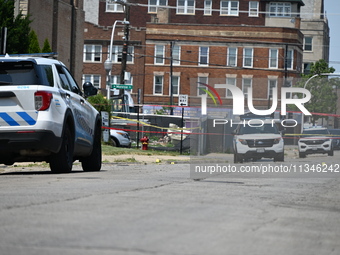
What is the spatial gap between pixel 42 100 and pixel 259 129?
8132mm

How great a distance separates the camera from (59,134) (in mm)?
13391

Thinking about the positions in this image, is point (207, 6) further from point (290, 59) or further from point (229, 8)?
point (290, 59)

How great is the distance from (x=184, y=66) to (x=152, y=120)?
2984 centimetres

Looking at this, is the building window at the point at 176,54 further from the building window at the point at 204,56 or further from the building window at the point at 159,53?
the building window at the point at 204,56

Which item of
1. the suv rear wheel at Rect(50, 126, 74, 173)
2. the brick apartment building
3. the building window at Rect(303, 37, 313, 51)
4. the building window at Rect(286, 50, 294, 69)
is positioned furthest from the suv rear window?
the building window at Rect(303, 37, 313, 51)

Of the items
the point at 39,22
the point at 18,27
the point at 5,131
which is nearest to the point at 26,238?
the point at 5,131

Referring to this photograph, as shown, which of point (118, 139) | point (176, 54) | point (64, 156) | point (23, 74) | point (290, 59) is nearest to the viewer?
point (23, 74)

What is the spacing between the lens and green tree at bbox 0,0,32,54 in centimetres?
3192

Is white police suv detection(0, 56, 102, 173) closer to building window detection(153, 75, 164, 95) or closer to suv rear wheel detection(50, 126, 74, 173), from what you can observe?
suv rear wheel detection(50, 126, 74, 173)

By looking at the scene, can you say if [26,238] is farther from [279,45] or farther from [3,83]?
[279,45]

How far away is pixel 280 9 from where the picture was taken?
286 feet

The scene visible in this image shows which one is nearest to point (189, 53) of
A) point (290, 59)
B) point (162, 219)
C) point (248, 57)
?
point (248, 57)

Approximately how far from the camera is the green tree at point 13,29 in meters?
31.9

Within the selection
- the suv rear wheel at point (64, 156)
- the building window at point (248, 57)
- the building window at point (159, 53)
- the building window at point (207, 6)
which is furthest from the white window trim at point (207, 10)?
the suv rear wheel at point (64, 156)
